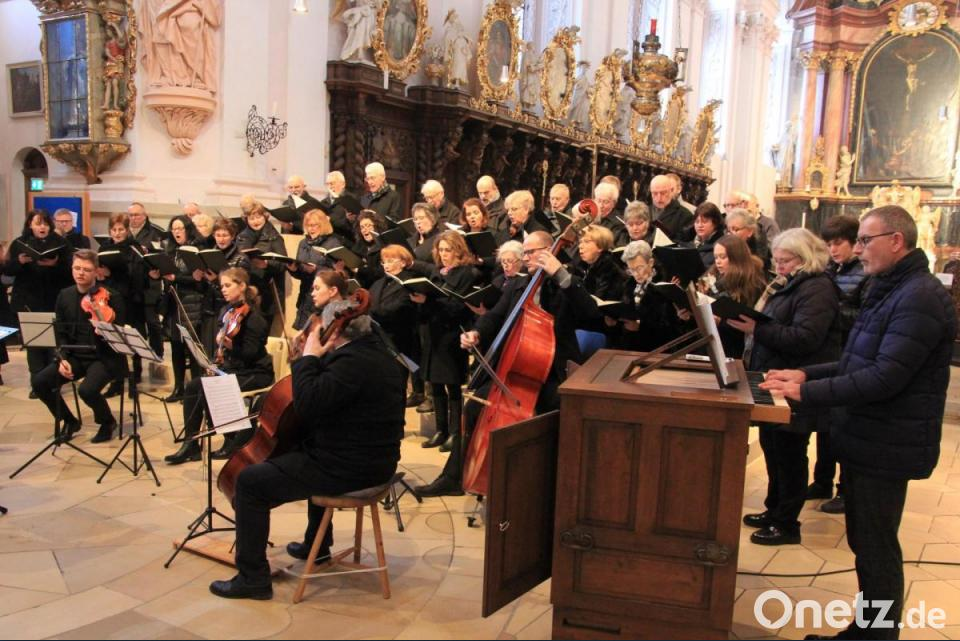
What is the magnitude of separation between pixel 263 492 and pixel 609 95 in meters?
15.4

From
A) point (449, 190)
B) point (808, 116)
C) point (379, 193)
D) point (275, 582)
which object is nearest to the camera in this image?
point (275, 582)

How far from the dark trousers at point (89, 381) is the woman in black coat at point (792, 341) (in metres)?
4.41

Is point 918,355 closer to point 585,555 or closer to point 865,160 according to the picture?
point 585,555

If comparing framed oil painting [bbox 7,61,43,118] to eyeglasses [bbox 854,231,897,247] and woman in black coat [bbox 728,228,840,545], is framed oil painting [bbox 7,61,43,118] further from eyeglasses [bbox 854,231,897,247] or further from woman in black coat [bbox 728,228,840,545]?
eyeglasses [bbox 854,231,897,247]

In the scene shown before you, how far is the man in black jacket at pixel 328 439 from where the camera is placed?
339 centimetres

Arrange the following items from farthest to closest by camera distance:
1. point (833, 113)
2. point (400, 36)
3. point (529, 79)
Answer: point (833, 113) < point (529, 79) < point (400, 36)

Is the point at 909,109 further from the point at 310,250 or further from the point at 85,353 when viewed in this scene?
the point at 85,353

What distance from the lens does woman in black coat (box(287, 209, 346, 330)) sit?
673 cm

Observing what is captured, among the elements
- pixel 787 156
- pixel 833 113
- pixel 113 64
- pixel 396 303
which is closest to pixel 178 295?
pixel 396 303

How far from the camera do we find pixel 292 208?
753 cm

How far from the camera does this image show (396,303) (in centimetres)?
561

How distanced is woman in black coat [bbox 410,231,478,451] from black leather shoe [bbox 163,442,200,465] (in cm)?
168

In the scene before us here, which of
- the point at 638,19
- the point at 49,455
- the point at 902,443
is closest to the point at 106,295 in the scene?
the point at 49,455

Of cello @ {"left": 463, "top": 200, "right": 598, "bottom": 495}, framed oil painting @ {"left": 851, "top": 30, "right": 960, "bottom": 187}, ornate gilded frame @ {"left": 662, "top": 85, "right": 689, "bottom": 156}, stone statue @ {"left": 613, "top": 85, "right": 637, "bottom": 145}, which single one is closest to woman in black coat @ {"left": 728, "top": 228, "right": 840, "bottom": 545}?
cello @ {"left": 463, "top": 200, "right": 598, "bottom": 495}
